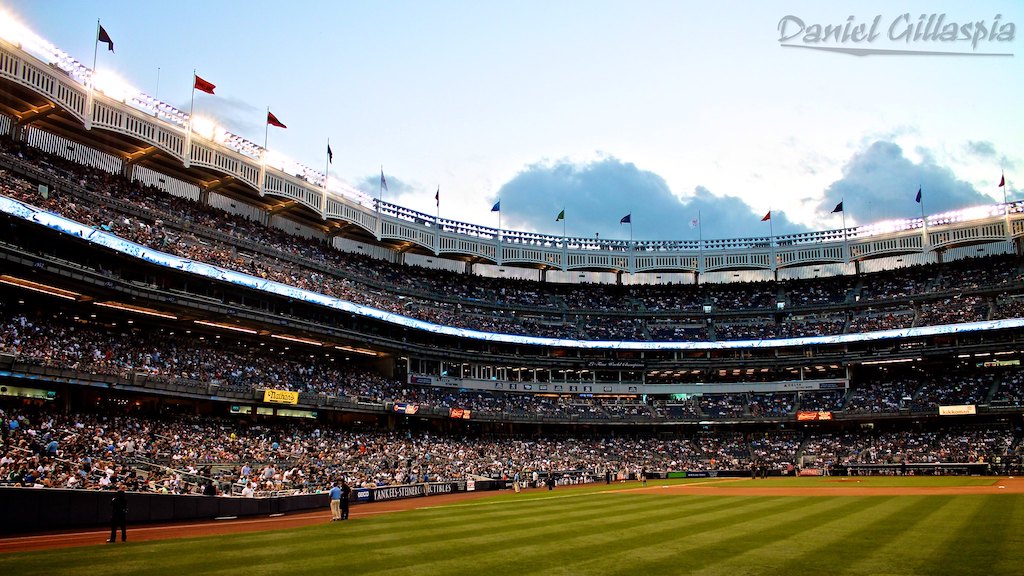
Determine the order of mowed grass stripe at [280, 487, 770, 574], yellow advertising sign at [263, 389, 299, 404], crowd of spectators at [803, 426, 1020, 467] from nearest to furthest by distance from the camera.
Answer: mowed grass stripe at [280, 487, 770, 574], yellow advertising sign at [263, 389, 299, 404], crowd of spectators at [803, 426, 1020, 467]

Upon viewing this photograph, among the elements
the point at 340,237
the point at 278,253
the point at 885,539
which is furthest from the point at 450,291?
the point at 885,539

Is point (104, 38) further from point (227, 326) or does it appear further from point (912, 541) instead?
point (912, 541)

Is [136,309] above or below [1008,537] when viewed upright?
above

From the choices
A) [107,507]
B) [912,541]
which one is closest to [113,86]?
[107,507]

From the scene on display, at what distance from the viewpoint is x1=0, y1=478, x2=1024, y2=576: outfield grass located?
15188mm

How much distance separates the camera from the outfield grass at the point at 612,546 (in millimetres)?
15188

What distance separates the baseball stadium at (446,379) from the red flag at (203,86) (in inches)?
233

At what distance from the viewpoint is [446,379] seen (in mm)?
72062

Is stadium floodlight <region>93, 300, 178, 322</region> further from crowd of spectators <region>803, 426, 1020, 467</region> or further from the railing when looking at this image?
crowd of spectators <region>803, 426, 1020, 467</region>

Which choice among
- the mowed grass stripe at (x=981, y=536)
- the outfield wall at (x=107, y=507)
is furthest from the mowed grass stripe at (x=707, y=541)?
the outfield wall at (x=107, y=507)

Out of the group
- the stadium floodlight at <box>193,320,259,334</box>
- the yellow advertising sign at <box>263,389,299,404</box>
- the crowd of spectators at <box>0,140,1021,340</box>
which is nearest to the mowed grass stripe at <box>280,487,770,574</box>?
the yellow advertising sign at <box>263,389,299,404</box>

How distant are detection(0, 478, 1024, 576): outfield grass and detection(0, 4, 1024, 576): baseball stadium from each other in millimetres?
180

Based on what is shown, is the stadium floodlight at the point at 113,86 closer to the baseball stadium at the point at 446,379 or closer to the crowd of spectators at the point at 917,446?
the baseball stadium at the point at 446,379

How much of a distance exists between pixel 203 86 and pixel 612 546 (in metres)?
42.9
